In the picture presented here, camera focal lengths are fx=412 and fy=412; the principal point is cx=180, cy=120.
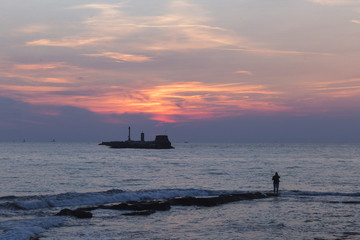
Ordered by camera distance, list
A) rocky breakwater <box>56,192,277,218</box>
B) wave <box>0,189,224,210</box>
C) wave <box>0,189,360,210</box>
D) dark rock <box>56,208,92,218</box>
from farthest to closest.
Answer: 1. wave <box>0,189,360,210</box>
2. wave <box>0,189,224,210</box>
3. rocky breakwater <box>56,192,277,218</box>
4. dark rock <box>56,208,92,218</box>

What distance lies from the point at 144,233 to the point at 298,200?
1813cm

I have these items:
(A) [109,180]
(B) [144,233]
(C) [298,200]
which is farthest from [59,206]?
(A) [109,180]

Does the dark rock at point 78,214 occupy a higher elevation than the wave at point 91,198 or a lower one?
higher

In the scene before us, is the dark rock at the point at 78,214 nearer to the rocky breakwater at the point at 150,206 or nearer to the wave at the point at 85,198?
the rocky breakwater at the point at 150,206

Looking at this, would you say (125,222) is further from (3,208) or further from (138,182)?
(138,182)

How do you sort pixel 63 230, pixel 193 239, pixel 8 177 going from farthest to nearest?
pixel 8 177 → pixel 63 230 → pixel 193 239

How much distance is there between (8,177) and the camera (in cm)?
5859

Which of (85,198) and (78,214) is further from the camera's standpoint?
(85,198)

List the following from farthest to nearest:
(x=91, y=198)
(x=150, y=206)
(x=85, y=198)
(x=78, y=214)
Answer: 1. (x=91, y=198)
2. (x=85, y=198)
3. (x=150, y=206)
4. (x=78, y=214)

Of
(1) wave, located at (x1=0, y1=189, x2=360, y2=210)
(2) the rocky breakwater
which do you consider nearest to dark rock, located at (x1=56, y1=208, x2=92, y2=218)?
(2) the rocky breakwater

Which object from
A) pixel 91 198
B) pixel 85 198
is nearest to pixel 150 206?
pixel 91 198

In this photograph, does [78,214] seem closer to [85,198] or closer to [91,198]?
[85,198]

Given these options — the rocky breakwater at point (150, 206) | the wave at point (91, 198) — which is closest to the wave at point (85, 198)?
the wave at point (91, 198)

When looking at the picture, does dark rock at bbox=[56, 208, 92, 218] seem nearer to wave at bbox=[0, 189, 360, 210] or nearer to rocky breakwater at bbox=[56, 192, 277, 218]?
rocky breakwater at bbox=[56, 192, 277, 218]
